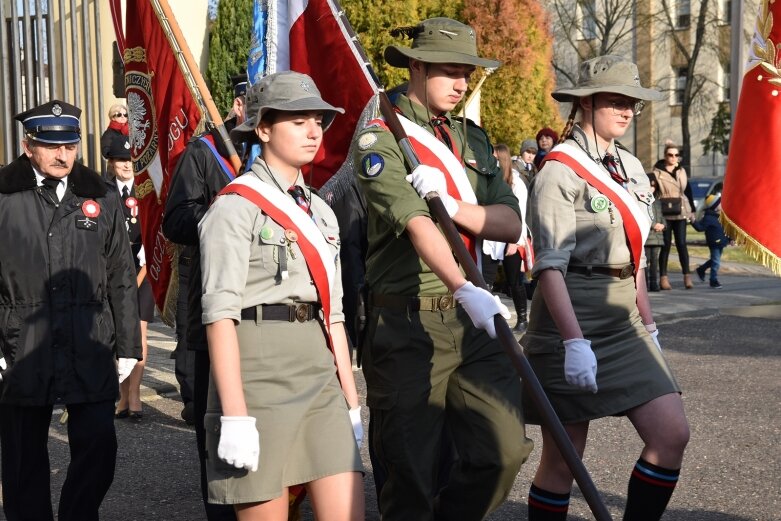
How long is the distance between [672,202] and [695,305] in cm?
223

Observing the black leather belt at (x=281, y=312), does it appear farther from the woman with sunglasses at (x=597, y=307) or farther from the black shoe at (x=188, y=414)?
the black shoe at (x=188, y=414)

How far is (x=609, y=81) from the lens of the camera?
477 centimetres

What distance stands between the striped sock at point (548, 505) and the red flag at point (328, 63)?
5.36ft

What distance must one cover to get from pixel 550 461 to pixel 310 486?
4.20 feet

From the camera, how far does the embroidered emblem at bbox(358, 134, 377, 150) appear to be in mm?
4414

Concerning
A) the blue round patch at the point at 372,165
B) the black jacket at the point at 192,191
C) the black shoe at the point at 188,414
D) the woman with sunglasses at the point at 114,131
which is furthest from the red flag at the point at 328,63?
the woman with sunglasses at the point at 114,131

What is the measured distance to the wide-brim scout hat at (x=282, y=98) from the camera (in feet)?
12.8

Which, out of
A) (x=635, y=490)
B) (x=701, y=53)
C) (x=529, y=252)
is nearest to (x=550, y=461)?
(x=635, y=490)

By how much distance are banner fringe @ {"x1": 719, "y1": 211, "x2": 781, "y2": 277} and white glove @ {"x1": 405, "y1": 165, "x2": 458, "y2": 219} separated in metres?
1.44

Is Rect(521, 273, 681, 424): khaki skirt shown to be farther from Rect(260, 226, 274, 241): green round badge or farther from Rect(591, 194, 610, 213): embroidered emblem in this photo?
Rect(260, 226, 274, 241): green round badge

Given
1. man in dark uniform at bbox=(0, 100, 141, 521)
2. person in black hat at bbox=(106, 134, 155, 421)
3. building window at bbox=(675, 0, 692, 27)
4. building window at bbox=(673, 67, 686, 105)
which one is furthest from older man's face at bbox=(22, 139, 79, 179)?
building window at bbox=(673, 67, 686, 105)

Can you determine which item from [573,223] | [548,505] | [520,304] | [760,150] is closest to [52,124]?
[573,223]

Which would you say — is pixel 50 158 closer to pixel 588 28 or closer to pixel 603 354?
pixel 603 354

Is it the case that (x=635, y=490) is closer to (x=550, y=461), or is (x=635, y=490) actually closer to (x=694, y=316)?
(x=550, y=461)
